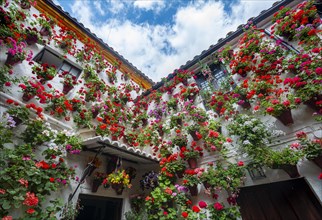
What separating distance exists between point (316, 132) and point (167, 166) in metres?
3.49

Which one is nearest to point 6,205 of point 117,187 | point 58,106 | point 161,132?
point 117,187

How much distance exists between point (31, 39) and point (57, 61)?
107 cm

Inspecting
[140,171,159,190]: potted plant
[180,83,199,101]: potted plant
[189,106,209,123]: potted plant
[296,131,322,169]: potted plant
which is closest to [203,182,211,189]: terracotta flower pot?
[140,171,159,190]: potted plant

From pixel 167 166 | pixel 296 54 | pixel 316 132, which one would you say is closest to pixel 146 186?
pixel 167 166

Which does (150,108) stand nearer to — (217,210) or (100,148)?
(100,148)

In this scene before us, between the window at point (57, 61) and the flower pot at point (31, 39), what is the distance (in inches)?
14.8

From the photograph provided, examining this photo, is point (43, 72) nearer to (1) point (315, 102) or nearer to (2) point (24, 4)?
(2) point (24, 4)

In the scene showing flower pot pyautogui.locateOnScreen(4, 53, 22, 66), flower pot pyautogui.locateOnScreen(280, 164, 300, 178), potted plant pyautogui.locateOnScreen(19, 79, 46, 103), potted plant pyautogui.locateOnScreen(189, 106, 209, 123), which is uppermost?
flower pot pyautogui.locateOnScreen(4, 53, 22, 66)

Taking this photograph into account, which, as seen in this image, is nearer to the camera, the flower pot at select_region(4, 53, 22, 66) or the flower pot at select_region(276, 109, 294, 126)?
the flower pot at select_region(276, 109, 294, 126)

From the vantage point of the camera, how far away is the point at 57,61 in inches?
237

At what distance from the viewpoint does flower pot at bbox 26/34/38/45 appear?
5000 millimetres

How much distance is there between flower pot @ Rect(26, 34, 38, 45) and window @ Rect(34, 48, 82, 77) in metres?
0.38

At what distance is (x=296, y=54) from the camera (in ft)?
13.1

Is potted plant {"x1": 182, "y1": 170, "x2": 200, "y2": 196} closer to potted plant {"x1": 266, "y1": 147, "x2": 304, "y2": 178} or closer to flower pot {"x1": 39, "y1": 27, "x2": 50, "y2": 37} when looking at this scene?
potted plant {"x1": 266, "y1": 147, "x2": 304, "y2": 178}
